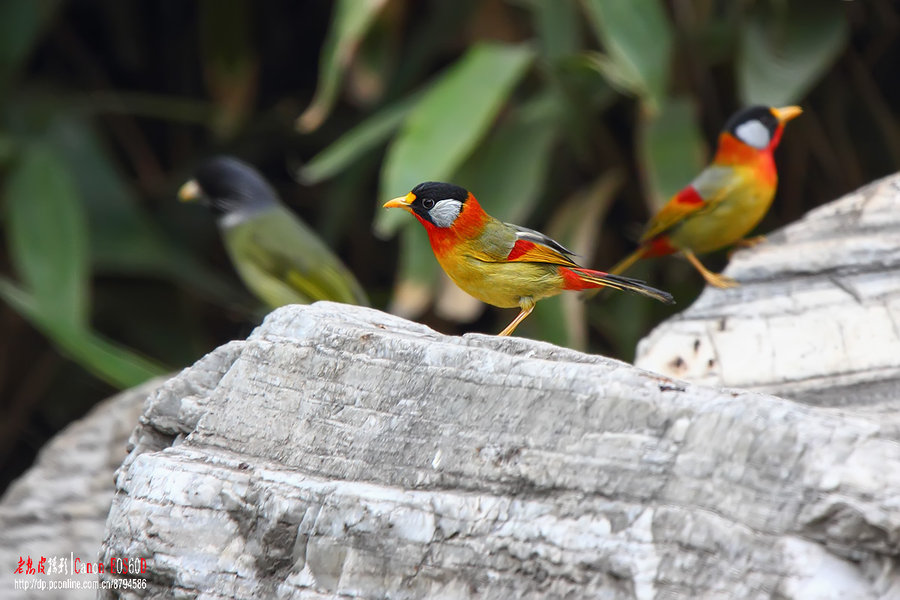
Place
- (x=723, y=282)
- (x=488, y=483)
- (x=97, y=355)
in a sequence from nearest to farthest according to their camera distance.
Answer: (x=488, y=483), (x=723, y=282), (x=97, y=355)

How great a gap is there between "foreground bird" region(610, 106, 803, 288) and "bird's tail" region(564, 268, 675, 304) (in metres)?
1.12

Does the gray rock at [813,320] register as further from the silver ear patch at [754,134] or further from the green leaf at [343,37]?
the green leaf at [343,37]

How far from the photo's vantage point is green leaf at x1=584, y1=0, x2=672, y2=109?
13.5ft

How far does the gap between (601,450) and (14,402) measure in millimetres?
4810

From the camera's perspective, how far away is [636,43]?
167 inches

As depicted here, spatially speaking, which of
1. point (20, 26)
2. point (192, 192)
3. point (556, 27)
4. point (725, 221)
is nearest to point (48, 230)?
point (192, 192)

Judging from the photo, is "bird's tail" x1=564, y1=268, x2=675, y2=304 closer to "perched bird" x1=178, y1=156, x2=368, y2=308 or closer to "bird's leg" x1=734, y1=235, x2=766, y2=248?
"bird's leg" x1=734, y1=235, x2=766, y2=248

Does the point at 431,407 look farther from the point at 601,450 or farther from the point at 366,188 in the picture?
the point at 366,188

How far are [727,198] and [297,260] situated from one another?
5.84 ft

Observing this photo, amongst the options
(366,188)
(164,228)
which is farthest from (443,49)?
(164,228)

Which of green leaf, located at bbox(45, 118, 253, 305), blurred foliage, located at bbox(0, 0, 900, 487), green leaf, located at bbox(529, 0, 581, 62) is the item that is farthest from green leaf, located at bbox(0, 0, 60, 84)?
green leaf, located at bbox(529, 0, 581, 62)

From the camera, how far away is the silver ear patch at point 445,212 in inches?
108

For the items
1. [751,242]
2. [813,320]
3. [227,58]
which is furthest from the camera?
[227,58]

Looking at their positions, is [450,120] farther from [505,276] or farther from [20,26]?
[20,26]
